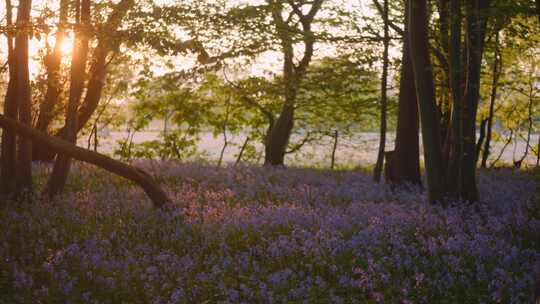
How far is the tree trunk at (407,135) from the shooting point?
1500cm

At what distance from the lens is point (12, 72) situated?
38.4 feet

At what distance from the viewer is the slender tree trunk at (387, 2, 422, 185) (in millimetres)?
14999

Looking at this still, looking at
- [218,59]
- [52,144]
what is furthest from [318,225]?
[218,59]

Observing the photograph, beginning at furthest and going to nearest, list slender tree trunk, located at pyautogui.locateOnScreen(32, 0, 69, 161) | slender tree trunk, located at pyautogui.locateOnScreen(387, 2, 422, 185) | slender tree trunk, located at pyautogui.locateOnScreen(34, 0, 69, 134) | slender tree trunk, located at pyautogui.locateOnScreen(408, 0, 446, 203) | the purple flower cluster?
slender tree trunk, located at pyautogui.locateOnScreen(34, 0, 69, 134) → slender tree trunk, located at pyautogui.locateOnScreen(387, 2, 422, 185) → slender tree trunk, located at pyautogui.locateOnScreen(32, 0, 69, 161) → slender tree trunk, located at pyautogui.locateOnScreen(408, 0, 446, 203) → the purple flower cluster

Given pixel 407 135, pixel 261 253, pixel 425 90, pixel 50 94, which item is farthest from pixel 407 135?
pixel 50 94

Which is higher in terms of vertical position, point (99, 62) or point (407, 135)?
Answer: point (99, 62)

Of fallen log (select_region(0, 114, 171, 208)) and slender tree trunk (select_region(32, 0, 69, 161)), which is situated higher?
slender tree trunk (select_region(32, 0, 69, 161))

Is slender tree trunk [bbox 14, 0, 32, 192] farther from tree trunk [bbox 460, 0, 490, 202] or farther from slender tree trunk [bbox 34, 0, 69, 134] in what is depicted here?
tree trunk [bbox 460, 0, 490, 202]

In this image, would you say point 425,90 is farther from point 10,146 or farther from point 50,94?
point 50,94

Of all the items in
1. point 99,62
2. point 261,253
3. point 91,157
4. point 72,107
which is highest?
point 99,62

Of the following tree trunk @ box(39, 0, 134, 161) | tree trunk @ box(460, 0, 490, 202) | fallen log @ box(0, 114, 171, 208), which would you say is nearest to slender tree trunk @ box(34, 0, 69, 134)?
tree trunk @ box(39, 0, 134, 161)

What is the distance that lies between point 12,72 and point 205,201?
4.46 m

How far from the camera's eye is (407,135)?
15.1 metres

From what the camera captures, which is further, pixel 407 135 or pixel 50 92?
pixel 50 92
